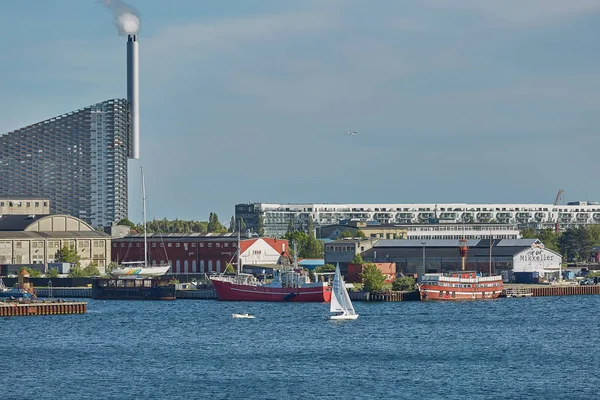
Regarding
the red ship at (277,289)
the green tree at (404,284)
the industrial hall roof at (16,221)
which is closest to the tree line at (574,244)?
the green tree at (404,284)

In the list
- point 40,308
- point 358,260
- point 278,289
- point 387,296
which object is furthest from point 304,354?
point 358,260

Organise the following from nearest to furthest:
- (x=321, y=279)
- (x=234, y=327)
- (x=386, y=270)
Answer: (x=234, y=327) → (x=321, y=279) → (x=386, y=270)

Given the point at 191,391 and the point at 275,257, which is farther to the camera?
the point at 275,257

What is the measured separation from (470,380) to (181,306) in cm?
4993

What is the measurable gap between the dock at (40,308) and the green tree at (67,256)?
153ft

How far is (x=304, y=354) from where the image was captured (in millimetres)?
67938

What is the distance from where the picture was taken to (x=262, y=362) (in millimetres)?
64875

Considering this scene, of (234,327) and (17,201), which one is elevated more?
(17,201)

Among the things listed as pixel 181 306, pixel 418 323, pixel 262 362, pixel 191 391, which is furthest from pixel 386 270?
pixel 191 391

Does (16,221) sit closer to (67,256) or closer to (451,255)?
(67,256)

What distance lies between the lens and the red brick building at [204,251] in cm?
13925

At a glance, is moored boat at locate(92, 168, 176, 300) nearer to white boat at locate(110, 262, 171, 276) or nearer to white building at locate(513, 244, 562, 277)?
white boat at locate(110, 262, 171, 276)

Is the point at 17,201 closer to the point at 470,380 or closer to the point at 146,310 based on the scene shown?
the point at 146,310

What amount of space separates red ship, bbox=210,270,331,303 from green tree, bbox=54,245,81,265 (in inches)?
1394
